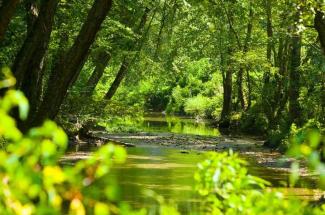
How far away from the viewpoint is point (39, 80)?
9.82 metres

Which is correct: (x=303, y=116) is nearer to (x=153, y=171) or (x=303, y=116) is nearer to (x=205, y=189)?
(x=153, y=171)

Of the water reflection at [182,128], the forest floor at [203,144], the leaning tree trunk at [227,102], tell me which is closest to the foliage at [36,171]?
the forest floor at [203,144]

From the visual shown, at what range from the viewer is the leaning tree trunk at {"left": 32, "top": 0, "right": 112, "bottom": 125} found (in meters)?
8.43

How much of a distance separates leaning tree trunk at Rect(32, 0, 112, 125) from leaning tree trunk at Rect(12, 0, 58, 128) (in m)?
0.72

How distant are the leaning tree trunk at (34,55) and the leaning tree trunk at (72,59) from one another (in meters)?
0.72

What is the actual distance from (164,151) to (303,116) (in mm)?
5979

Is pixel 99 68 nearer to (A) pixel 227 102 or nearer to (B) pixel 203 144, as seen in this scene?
(B) pixel 203 144

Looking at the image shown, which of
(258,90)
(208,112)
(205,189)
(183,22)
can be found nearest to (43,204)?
(205,189)

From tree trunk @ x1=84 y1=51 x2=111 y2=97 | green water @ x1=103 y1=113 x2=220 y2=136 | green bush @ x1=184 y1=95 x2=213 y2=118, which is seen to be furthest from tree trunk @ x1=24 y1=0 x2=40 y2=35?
green bush @ x1=184 y1=95 x2=213 y2=118

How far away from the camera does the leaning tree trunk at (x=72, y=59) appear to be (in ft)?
27.7

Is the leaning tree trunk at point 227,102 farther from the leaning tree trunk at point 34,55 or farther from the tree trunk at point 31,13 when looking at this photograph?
the leaning tree trunk at point 34,55

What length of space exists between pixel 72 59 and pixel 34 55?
48.7 inches

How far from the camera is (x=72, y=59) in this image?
8.57 meters

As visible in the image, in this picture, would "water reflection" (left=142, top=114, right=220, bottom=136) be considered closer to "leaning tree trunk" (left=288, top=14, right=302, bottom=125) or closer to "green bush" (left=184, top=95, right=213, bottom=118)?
"leaning tree trunk" (left=288, top=14, right=302, bottom=125)
